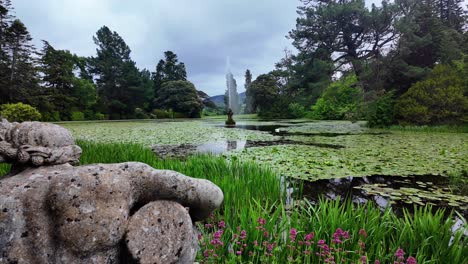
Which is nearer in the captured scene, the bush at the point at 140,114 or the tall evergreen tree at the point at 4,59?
the tall evergreen tree at the point at 4,59

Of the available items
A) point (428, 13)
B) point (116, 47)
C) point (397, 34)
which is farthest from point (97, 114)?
point (428, 13)

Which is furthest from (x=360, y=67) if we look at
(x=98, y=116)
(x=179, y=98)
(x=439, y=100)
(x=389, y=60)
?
(x=98, y=116)

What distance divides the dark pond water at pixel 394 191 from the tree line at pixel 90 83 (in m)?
24.1

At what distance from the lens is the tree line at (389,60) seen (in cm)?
1157

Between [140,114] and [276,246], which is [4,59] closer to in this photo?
[140,114]

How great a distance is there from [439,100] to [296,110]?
19.9m

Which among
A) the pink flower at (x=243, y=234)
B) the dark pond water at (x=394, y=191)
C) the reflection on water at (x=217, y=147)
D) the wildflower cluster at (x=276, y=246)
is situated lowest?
the dark pond water at (x=394, y=191)

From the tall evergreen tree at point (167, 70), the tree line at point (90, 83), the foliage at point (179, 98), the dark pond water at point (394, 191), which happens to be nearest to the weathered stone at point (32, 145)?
the dark pond water at point (394, 191)

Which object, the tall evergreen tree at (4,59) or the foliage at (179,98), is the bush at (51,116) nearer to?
the tall evergreen tree at (4,59)

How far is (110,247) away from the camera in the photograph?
0.96m

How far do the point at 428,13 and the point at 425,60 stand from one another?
303 cm

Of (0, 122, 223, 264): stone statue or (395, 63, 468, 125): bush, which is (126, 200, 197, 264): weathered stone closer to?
(0, 122, 223, 264): stone statue

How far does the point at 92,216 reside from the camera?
93cm

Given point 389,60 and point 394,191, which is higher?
point 389,60
